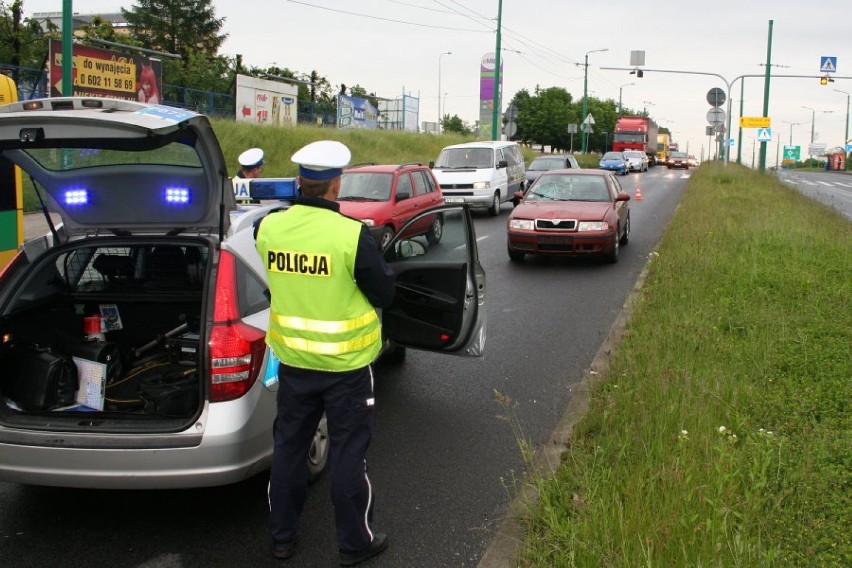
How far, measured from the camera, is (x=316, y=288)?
3457 mm

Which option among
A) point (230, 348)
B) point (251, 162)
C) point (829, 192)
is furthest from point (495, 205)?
point (829, 192)

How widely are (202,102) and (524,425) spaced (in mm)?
28835

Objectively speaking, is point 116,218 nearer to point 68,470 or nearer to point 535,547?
point 68,470

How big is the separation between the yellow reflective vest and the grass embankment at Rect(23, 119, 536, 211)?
17.3m

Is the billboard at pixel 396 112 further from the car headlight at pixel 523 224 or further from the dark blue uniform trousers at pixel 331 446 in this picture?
the dark blue uniform trousers at pixel 331 446

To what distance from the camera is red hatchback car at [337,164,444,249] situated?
45.0ft

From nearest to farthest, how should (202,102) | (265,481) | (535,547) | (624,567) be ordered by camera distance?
(624,567)
(535,547)
(265,481)
(202,102)

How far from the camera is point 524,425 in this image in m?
5.50

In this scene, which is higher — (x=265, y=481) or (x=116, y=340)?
(x=116, y=340)

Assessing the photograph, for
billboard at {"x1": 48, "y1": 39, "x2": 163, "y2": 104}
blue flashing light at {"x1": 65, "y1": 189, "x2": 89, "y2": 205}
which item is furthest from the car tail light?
billboard at {"x1": 48, "y1": 39, "x2": 163, "y2": 104}

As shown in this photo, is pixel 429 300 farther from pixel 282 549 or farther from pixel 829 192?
pixel 829 192

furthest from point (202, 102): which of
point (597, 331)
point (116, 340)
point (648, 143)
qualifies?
point (648, 143)

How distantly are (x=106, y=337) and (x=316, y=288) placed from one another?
6.71 feet

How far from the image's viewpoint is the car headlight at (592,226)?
12.4 meters
